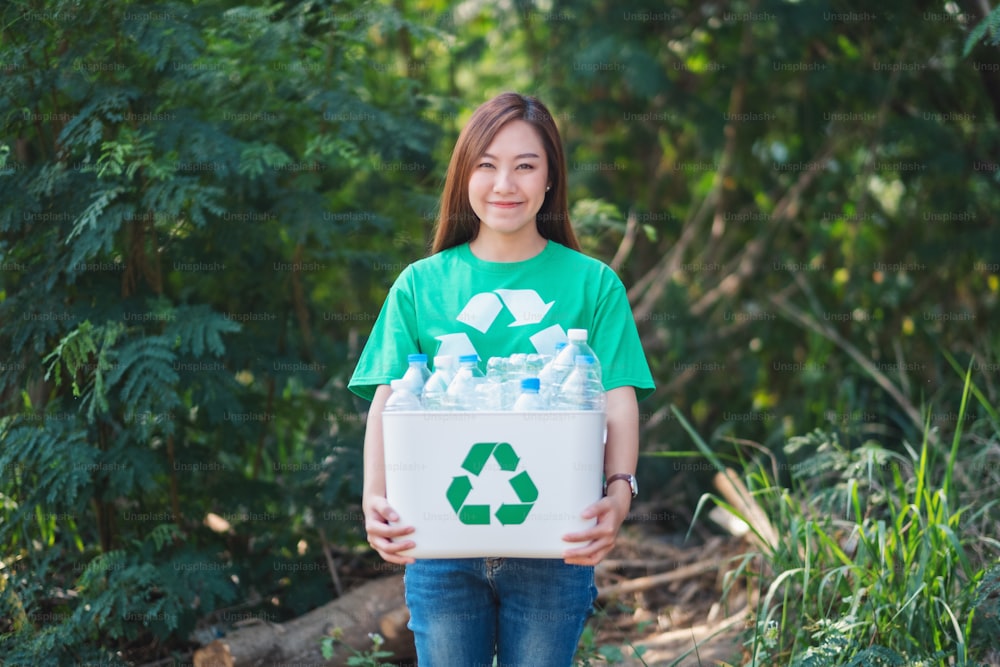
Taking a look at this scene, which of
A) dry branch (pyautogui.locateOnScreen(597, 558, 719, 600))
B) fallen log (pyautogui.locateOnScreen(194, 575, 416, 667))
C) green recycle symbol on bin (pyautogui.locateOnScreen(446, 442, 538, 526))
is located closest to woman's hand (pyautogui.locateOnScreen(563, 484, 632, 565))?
green recycle symbol on bin (pyautogui.locateOnScreen(446, 442, 538, 526))

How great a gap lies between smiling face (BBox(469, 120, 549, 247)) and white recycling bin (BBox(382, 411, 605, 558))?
0.54 m

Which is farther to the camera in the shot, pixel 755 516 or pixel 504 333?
pixel 755 516

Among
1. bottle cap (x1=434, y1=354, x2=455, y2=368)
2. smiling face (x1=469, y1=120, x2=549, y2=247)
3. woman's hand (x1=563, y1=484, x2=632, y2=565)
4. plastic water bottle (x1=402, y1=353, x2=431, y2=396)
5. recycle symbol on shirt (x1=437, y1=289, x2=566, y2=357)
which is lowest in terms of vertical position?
woman's hand (x1=563, y1=484, x2=632, y2=565)

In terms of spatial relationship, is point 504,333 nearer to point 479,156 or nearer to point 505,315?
point 505,315

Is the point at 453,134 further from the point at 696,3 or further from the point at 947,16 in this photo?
the point at 947,16

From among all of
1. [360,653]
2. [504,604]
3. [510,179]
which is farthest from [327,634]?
[510,179]

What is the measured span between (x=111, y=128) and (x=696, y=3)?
3.71 metres

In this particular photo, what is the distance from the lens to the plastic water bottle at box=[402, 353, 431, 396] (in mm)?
1871

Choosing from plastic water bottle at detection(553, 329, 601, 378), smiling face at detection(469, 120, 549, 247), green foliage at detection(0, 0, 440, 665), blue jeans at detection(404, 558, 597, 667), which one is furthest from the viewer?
green foliage at detection(0, 0, 440, 665)

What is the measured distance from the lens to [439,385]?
1.87 metres

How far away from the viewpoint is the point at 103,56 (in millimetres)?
3275

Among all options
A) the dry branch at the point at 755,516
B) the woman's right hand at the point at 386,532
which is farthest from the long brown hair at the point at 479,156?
the dry branch at the point at 755,516

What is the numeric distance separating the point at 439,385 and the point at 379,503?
0.90 ft

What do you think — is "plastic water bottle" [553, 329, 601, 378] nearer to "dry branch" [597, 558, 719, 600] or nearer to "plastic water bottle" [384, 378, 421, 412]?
"plastic water bottle" [384, 378, 421, 412]
